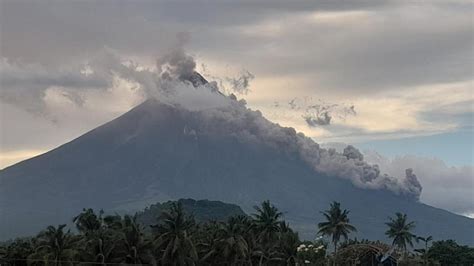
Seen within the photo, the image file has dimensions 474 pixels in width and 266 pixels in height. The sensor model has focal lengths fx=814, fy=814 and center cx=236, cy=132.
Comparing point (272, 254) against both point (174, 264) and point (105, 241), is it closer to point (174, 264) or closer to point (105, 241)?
point (174, 264)

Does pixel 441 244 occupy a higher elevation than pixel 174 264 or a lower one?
higher

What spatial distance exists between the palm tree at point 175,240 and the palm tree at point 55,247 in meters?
9.75

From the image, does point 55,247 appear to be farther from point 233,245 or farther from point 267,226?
point 267,226

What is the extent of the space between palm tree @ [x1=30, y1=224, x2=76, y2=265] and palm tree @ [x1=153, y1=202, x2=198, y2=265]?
9.75 m

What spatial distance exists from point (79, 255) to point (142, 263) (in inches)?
267

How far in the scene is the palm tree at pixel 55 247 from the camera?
82562 mm

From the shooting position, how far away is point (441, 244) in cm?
13388

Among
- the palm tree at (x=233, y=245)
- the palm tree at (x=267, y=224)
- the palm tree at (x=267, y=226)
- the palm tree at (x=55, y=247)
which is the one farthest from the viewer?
the palm tree at (x=267, y=224)

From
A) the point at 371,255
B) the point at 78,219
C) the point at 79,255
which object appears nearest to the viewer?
the point at 79,255

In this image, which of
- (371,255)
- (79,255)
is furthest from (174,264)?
(371,255)

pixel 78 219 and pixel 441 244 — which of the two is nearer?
pixel 78 219

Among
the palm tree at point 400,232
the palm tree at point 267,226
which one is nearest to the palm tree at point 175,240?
the palm tree at point 267,226

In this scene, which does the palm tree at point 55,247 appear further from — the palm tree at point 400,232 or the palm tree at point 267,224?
the palm tree at point 400,232

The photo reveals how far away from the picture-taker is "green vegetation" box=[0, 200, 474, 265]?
84.8m
